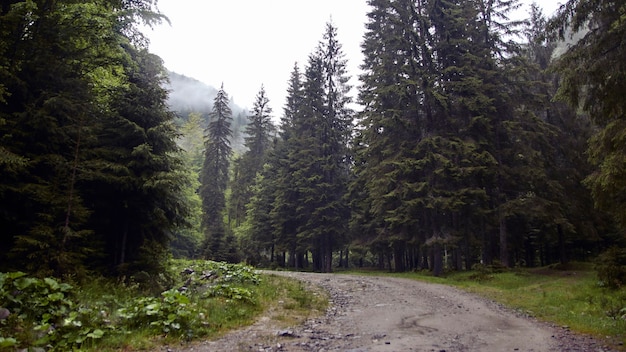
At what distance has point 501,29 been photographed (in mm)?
24406

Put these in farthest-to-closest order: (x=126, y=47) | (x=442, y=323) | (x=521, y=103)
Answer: (x=521, y=103)
(x=126, y=47)
(x=442, y=323)

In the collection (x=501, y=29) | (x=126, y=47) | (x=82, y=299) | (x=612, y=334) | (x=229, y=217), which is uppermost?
(x=501, y=29)

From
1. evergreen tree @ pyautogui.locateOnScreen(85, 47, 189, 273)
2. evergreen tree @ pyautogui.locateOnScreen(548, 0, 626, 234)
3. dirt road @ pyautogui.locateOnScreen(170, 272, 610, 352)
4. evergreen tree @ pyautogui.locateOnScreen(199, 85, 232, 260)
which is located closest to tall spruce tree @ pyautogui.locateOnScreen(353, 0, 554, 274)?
evergreen tree @ pyautogui.locateOnScreen(548, 0, 626, 234)

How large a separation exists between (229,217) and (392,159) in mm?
33722

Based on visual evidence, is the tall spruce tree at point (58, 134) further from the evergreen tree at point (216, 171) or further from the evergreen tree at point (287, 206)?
the evergreen tree at point (216, 171)

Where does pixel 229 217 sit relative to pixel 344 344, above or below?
above

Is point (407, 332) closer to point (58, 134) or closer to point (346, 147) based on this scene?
point (58, 134)

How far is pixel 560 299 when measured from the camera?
38.7 ft

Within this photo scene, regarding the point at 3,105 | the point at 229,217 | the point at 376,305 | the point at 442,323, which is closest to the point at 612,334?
the point at 442,323

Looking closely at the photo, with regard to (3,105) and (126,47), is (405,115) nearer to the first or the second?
(126,47)

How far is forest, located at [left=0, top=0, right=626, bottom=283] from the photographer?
901 centimetres

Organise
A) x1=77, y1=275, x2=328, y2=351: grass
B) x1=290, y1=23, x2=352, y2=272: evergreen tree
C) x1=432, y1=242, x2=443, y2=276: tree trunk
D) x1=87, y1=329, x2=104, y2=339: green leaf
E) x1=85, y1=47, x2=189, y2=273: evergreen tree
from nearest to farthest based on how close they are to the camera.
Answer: x1=87, y1=329, x2=104, y2=339: green leaf → x1=77, y1=275, x2=328, y2=351: grass → x1=85, y1=47, x2=189, y2=273: evergreen tree → x1=432, y1=242, x2=443, y2=276: tree trunk → x1=290, y1=23, x2=352, y2=272: evergreen tree

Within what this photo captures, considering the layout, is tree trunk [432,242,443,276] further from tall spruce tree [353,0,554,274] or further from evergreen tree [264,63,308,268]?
evergreen tree [264,63,308,268]

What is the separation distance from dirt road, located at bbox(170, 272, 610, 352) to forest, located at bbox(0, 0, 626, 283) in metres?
4.14
